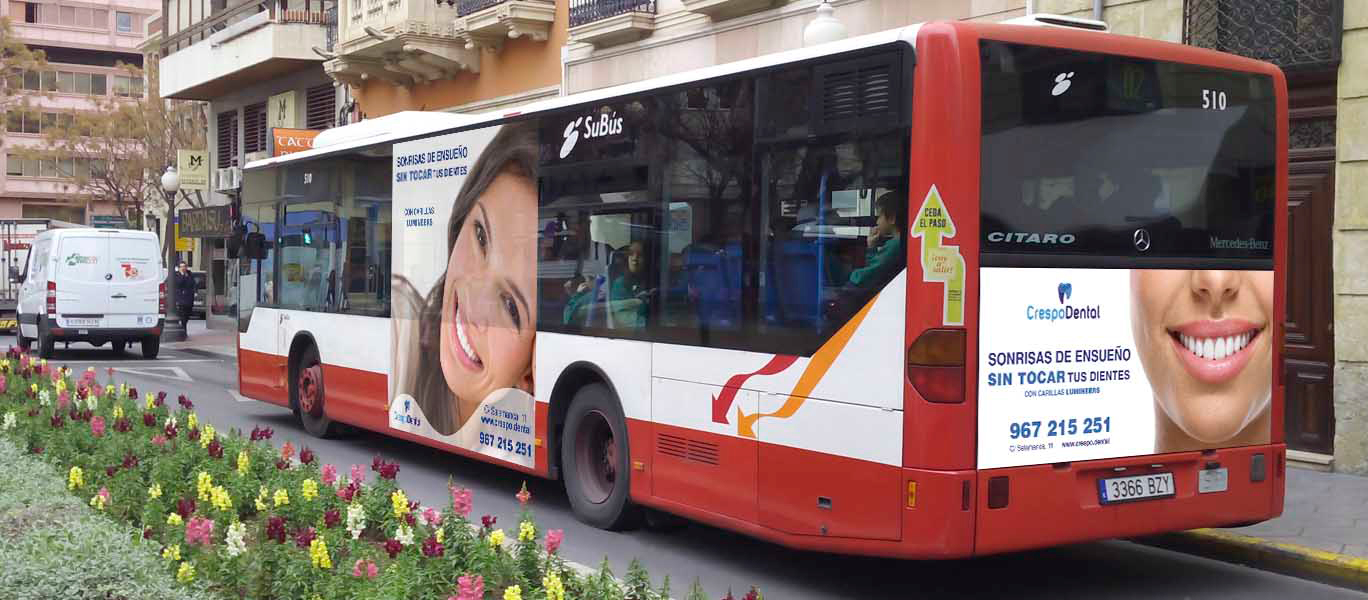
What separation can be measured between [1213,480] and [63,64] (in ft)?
268

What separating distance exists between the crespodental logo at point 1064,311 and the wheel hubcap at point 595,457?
10.7 feet

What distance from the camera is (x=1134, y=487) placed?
24.0 feet

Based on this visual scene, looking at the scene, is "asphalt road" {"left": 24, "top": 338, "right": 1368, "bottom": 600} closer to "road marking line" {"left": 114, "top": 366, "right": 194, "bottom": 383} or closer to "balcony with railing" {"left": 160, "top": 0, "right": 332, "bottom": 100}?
"road marking line" {"left": 114, "top": 366, "right": 194, "bottom": 383}

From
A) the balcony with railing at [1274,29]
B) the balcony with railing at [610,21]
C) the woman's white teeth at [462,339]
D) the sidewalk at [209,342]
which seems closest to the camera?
the woman's white teeth at [462,339]

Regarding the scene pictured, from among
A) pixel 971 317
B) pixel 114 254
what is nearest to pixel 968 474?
pixel 971 317

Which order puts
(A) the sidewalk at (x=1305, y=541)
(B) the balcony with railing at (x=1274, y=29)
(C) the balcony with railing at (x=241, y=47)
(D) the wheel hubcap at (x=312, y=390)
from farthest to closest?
(C) the balcony with railing at (x=241, y=47) < (D) the wheel hubcap at (x=312, y=390) < (B) the balcony with railing at (x=1274, y=29) < (A) the sidewalk at (x=1305, y=541)

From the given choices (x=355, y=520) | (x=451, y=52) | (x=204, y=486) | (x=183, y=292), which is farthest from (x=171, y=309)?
(x=355, y=520)

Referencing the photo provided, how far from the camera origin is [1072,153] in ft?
23.4

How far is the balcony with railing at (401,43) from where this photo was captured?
2608 cm

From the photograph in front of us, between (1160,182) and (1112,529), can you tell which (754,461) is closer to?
(1112,529)

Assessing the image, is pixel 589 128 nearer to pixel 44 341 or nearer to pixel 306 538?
pixel 306 538

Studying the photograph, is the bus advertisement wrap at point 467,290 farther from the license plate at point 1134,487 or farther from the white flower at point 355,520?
the license plate at point 1134,487

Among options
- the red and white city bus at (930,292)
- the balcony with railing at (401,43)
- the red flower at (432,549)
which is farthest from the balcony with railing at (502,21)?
the red flower at (432,549)

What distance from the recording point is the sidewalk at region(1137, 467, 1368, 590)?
816cm
